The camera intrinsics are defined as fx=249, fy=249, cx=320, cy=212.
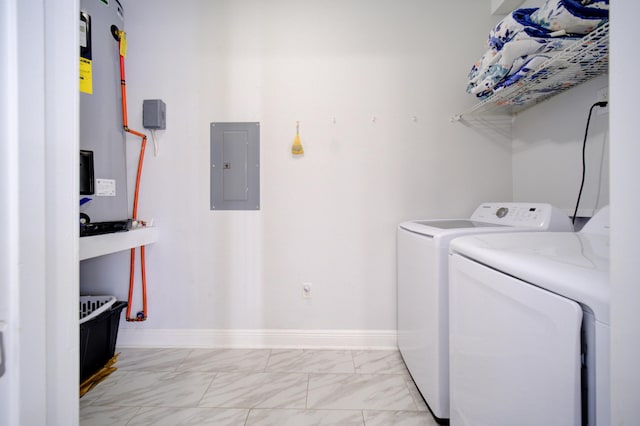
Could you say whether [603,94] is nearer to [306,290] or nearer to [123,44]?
[306,290]

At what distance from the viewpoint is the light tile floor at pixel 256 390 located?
3.79 feet

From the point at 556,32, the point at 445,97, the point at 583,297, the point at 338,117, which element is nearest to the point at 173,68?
the point at 338,117

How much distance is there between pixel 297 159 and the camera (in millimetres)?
1725

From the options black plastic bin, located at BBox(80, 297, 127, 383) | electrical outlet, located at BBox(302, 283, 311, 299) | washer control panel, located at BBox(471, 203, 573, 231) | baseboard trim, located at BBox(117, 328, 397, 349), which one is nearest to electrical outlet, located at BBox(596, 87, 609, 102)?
washer control panel, located at BBox(471, 203, 573, 231)

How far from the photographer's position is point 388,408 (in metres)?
1.21

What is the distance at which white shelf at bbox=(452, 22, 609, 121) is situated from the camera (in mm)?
951

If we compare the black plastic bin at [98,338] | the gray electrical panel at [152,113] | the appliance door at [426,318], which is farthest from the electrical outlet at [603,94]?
the black plastic bin at [98,338]

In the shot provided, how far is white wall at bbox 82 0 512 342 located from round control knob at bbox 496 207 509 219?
0.32 metres

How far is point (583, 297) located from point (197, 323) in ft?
6.34

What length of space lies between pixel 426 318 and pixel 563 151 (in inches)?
47.2

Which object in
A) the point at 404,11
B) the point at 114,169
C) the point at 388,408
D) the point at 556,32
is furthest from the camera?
the point at 404,11

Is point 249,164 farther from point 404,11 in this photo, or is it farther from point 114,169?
point 404,11

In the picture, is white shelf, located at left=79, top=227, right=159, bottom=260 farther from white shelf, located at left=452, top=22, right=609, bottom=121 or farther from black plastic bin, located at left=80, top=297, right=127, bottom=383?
white shelf, located at left=452, top=22, right=609, bottom=121

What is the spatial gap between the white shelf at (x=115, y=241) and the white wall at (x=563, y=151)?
2.42m
